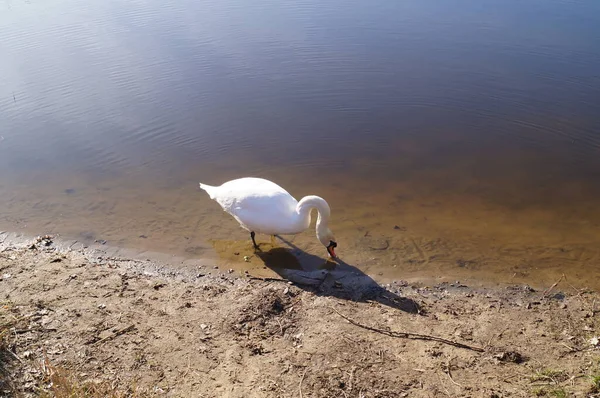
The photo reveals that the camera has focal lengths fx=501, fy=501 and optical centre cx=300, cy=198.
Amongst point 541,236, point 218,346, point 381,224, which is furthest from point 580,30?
point 218,346

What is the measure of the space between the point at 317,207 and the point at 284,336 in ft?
6.76

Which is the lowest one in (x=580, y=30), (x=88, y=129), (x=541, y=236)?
(x=541, y=236)

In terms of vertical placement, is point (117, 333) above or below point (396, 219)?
above

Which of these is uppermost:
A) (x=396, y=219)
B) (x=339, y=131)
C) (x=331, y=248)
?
(x=339, y=131)

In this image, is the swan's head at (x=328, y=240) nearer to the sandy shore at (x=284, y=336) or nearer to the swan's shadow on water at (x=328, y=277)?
the swan's shadow on water at (x=328, y=277)

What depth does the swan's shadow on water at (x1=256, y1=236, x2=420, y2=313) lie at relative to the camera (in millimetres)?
5629

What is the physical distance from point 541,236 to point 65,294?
6.21 metres

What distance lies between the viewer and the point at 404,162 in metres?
9.23

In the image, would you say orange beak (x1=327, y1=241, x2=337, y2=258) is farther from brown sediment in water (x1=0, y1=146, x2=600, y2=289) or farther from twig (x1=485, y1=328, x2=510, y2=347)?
twig (x1=485, y1=328, x2=510, y2=347)

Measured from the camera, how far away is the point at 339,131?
10211mm

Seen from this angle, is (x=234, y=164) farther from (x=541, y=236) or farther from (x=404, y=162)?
(x=541, y=236)

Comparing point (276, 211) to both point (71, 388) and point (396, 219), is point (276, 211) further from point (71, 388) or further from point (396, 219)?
point (71, 388)

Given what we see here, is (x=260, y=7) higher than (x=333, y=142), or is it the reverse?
(x=260, y=7)

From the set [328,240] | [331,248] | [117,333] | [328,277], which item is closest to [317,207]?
[328,240]
